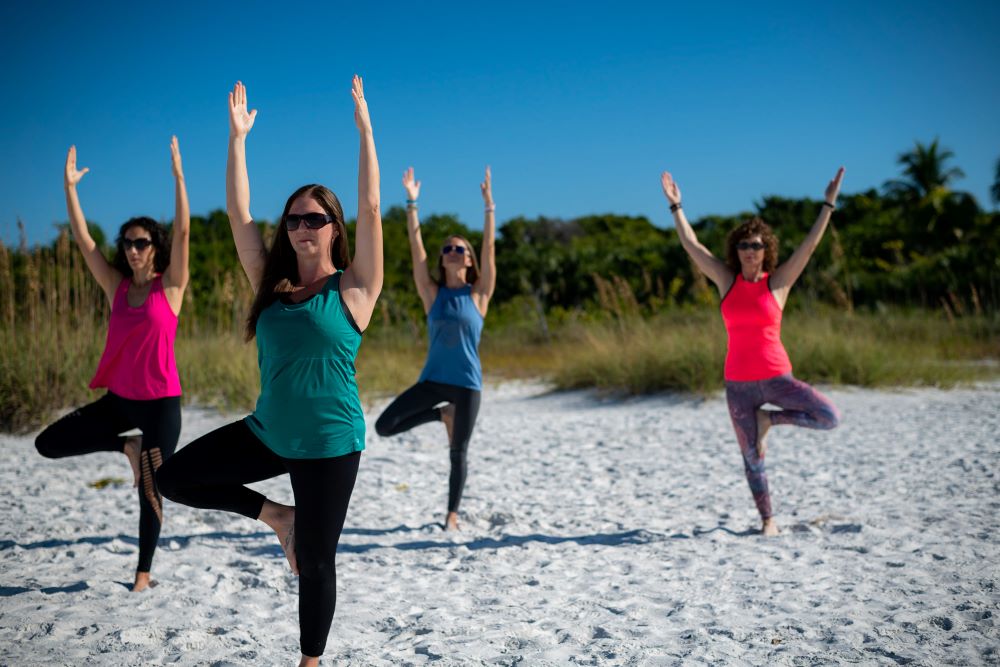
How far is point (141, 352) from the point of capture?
362cm

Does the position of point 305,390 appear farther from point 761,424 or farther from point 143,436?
point 761,424

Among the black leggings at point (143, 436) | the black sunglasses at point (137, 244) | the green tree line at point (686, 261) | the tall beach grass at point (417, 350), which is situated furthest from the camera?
the green tree line at point (686, 261)

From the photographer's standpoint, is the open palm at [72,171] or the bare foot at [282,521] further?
the open palm at [72,171]

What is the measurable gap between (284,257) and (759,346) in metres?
2.83

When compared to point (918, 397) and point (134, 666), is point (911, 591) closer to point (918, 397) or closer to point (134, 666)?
point (134, 666)

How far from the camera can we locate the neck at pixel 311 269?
8.43ft

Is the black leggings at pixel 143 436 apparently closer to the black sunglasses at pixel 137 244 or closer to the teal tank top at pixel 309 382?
the black sunglasses at pixel 137 244

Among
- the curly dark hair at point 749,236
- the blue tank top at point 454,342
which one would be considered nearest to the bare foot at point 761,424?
the curly dark hair at point 749,236

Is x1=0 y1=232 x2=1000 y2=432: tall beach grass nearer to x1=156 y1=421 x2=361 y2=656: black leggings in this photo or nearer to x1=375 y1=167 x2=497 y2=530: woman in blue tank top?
x1=375 y1=167 x2=497 y2=530: woman in blue tank top

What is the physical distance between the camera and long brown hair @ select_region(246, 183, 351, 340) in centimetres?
250

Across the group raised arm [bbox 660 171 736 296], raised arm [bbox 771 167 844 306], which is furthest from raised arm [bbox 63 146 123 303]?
raised arm [bbox 771 167 844 306]

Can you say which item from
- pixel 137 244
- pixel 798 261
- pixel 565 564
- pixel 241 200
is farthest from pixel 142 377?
pixel 798 261

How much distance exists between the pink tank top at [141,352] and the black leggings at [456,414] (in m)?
1.40

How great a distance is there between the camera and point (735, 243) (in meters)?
4.51
